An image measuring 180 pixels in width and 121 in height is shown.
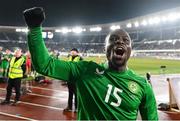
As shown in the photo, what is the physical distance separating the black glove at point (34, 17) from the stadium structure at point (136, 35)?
4036 centimetres

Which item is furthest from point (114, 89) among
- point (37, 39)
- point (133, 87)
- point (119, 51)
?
point (37, 39)

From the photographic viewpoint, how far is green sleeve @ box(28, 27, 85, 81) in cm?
199

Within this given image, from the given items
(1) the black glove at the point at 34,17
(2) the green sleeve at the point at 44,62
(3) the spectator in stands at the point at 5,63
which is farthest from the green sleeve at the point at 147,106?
(3) the spectator in stands at the point at 5,63

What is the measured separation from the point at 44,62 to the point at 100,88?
0.43 m

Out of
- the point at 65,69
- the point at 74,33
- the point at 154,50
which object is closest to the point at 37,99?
the point at 65,69

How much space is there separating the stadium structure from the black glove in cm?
4036

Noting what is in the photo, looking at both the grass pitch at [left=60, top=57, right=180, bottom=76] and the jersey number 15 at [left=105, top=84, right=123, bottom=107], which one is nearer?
the jersey number 15 at [left=105, top=84, right=123, bottom=107]

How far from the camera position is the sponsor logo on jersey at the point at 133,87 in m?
2.23

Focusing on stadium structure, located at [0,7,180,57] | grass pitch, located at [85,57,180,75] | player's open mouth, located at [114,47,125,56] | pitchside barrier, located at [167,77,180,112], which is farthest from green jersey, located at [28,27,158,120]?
stadium structure, located at [0,7,180,57]

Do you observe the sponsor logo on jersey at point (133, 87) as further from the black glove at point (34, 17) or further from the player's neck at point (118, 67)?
the black glove at point (34, 17)

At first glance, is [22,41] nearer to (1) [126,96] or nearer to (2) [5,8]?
(2) [5,8]

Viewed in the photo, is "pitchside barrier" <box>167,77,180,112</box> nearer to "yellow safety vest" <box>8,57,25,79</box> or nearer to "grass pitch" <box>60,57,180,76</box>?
"yellow safety vest" <box>8,57,25,79</box>

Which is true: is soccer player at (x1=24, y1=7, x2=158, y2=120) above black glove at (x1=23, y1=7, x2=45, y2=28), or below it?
below

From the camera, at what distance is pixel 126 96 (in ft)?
7.21
